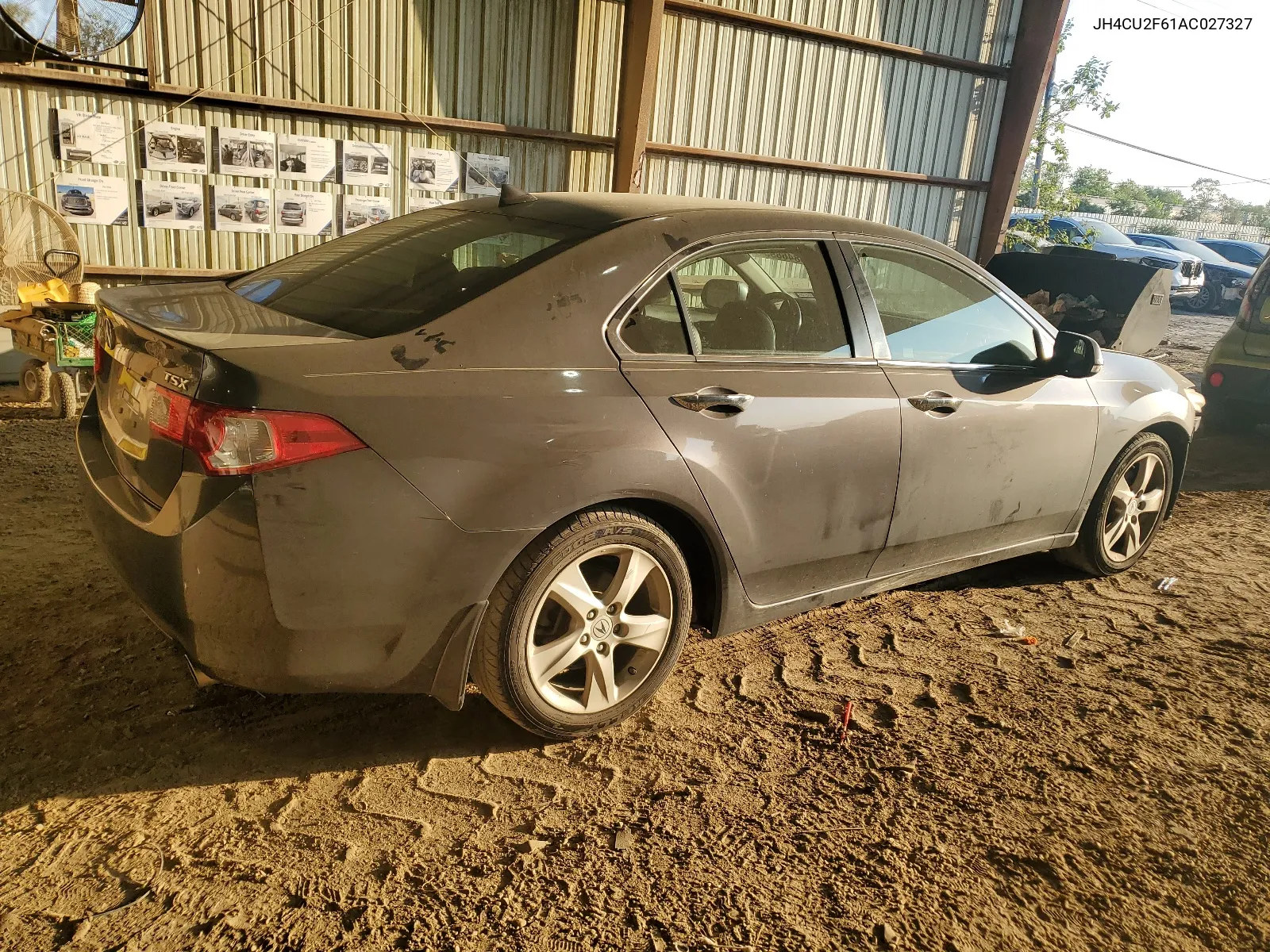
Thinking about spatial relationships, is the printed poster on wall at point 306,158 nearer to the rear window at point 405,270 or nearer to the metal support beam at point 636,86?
the metal support beam at point 636,86

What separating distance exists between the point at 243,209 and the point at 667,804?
6.39 metres

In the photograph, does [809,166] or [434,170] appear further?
[809,166]

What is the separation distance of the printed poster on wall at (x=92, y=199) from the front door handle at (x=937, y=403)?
6.09m

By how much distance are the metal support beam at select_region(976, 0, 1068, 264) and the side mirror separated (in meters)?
7.86

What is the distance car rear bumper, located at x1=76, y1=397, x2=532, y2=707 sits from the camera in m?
2.37

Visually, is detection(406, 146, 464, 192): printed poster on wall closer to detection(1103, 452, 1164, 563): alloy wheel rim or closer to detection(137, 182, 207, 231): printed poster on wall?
detection(137, 182, 207, 231): printed poster on wall

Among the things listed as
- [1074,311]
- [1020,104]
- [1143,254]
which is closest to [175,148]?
[1074,311]

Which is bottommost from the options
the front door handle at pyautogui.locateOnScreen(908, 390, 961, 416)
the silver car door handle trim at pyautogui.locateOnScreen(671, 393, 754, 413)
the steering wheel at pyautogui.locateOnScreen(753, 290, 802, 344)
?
the front door handle at pyautogui.locateOnScreen(908, 390, 961, 416)

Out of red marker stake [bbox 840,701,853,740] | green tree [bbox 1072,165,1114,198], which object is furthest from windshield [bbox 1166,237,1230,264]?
green tree [bbox 1072,165,1114,198]

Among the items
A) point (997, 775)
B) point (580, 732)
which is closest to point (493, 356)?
point (580, 732)

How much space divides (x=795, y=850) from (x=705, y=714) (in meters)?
0.72

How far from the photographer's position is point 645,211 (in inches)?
126

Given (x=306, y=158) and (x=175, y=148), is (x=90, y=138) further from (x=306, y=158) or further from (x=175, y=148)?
(x=306, y=158)

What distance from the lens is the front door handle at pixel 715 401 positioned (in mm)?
2939
